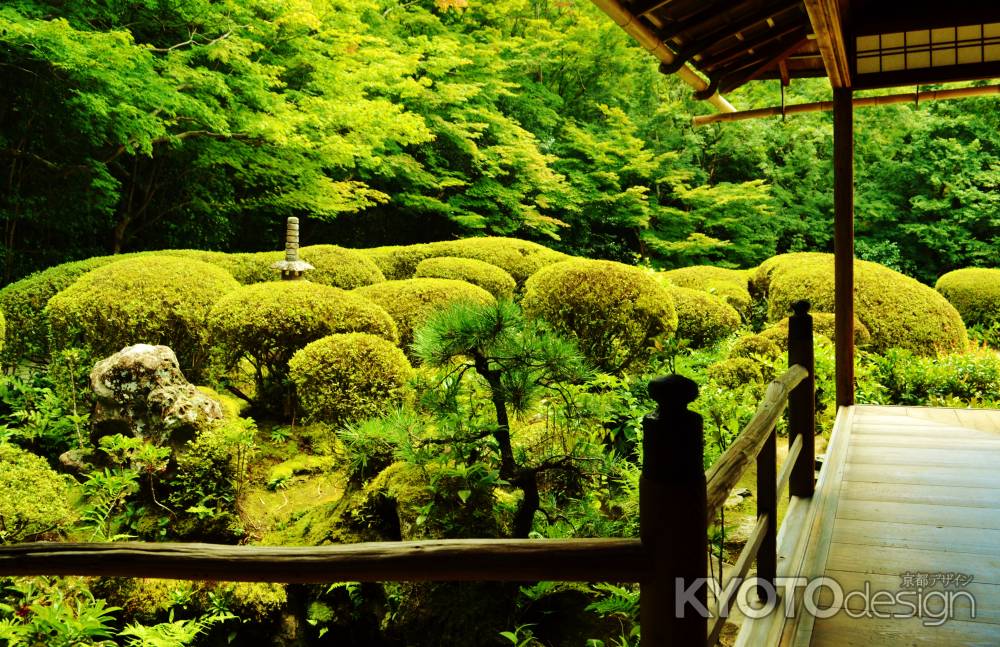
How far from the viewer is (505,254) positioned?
8656 mm

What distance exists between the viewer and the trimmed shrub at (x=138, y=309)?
5.17m

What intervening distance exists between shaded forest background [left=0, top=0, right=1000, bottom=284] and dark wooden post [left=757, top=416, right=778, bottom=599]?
6.76 m

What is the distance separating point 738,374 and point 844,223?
1432mm

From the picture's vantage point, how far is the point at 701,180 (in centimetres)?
1373

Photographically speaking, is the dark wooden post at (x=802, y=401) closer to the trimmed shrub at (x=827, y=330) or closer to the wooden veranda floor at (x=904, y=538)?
the wooden veranda floor at (x=904, y=538)

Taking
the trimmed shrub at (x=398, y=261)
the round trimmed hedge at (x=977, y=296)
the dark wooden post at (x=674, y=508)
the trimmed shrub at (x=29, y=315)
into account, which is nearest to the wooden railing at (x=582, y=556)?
the dark wooden post at (x=674, y=508)

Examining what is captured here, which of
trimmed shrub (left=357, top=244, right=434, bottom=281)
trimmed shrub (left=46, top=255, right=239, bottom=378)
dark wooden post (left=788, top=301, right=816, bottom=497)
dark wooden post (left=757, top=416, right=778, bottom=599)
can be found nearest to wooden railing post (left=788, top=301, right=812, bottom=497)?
dark wooden post (left=788, top=301, right=816, bottom=497)

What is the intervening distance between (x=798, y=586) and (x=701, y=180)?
41.6 feet

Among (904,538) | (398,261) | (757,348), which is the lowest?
(904,538)

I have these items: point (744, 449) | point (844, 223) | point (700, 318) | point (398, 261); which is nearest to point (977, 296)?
point (700, 318)

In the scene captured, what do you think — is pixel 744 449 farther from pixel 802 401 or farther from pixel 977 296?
pixel 977 296

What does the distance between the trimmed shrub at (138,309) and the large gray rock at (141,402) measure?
107 centimetres

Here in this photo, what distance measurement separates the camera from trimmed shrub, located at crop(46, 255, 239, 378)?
5168 mm

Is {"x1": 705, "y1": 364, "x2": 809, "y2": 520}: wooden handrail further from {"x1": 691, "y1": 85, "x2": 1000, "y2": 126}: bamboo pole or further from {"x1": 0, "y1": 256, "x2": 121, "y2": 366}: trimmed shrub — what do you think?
{"x1": 0, "y1": 256, "x2": 121, "y2": 366}: trimmed shrub
